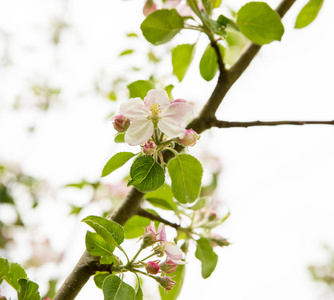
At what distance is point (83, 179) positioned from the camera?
1.39 metres

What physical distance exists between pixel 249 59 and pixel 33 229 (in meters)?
1.75

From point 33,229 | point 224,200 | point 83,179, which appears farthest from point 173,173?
point 33,229

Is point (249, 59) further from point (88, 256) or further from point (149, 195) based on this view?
point (88, 256)

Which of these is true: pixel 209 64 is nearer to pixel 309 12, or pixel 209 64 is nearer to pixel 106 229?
pixel 309 12

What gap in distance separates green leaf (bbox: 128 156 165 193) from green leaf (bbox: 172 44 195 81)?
316 millimetres

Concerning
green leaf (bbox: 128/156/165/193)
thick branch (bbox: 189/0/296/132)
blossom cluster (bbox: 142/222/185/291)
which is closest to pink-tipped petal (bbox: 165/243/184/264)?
blossom cluster (bbox: 142/222/185/291)

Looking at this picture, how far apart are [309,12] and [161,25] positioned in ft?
1.01

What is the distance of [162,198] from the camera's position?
0.75 meters

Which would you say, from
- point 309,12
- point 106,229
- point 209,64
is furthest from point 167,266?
point 309,12

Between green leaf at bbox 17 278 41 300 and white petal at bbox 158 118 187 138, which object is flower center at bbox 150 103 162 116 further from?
green leaf at bbox 17 278 41 300

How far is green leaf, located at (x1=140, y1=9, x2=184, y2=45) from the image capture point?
59 centimetres

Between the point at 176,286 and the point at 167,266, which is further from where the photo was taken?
the point at 176,286

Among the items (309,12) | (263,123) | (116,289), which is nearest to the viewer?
(116,289)

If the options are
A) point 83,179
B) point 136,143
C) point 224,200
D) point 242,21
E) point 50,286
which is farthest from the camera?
point 224,200
